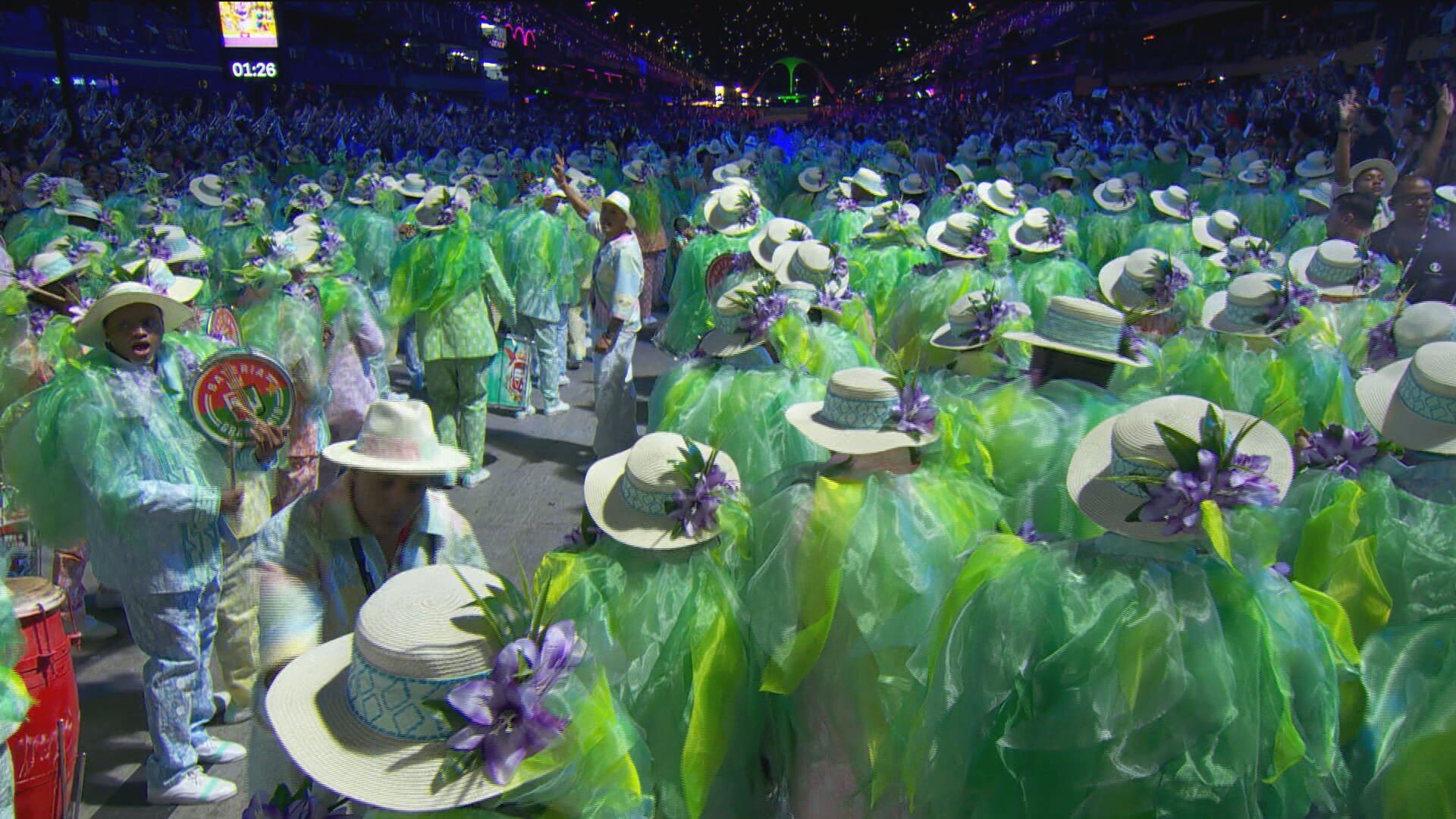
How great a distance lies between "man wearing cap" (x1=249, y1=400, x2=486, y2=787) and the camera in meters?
2.93

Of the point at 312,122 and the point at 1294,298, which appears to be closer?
the point at 1294,298

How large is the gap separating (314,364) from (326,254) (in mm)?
1378

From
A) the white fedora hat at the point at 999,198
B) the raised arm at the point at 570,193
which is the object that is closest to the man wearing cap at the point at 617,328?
the raised arm at the point at 570,193

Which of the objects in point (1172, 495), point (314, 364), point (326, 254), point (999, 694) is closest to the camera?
point (1172, 495)

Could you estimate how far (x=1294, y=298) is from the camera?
5203 mm

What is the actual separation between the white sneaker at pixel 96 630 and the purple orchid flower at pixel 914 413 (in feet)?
15.7

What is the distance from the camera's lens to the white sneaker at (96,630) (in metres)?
5.60

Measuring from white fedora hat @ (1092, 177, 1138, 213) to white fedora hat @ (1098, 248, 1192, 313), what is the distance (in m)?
5.32

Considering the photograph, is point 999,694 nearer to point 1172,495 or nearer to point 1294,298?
point 1172,495

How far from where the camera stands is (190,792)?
4.21 m

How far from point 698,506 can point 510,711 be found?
3.81 feet

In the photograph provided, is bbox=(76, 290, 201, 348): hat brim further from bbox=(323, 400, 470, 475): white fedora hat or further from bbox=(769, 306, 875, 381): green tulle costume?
bbox=(769, 306, 875, 381): green tulle costume

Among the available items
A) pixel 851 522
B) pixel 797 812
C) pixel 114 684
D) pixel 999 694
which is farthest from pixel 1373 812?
pixel 114 684

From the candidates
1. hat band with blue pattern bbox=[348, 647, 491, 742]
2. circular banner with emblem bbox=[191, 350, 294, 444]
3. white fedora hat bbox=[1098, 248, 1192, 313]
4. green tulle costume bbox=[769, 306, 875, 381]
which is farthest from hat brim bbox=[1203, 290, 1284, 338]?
circular banner with emblem bbox=[191, 350, 294, 444]
